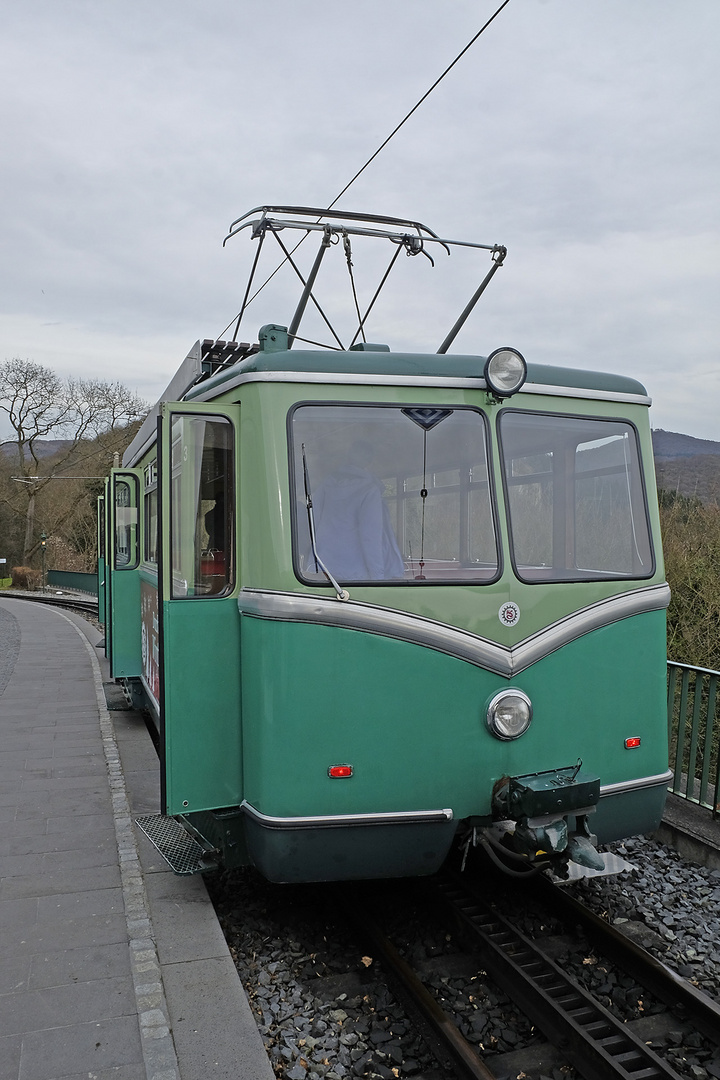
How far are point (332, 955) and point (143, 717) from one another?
5.83m

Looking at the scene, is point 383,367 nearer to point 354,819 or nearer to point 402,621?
point 402,621

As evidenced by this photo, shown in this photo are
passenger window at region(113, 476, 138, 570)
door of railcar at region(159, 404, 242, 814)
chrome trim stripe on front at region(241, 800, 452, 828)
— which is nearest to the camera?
chrome trim stripe on front at region(241, 800, 452, 828)

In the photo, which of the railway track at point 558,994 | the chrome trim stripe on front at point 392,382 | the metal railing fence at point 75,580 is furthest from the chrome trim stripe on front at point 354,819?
the metal railing fence at point 75,580

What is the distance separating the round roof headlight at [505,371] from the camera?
4090 millimetres

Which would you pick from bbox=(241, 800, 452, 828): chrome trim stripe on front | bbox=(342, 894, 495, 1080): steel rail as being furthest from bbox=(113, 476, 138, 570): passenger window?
bbox=(241, 800, 452, 828): chrome trim stripe on front

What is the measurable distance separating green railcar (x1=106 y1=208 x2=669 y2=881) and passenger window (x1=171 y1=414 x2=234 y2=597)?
12mm

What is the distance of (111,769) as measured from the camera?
285 inches

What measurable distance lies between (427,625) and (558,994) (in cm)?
166

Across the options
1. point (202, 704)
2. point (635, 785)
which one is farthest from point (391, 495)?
point (635, 785)

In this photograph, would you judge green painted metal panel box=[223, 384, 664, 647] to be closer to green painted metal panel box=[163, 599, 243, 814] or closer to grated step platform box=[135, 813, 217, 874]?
green painted metal panel box=[163, 599, 243, 814]

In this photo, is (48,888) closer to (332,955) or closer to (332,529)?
(332,955)

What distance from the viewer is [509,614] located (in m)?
4.07

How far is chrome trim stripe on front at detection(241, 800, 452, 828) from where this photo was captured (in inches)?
151

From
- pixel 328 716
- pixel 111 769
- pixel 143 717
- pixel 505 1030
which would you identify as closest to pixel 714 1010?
pixel 505 1030
